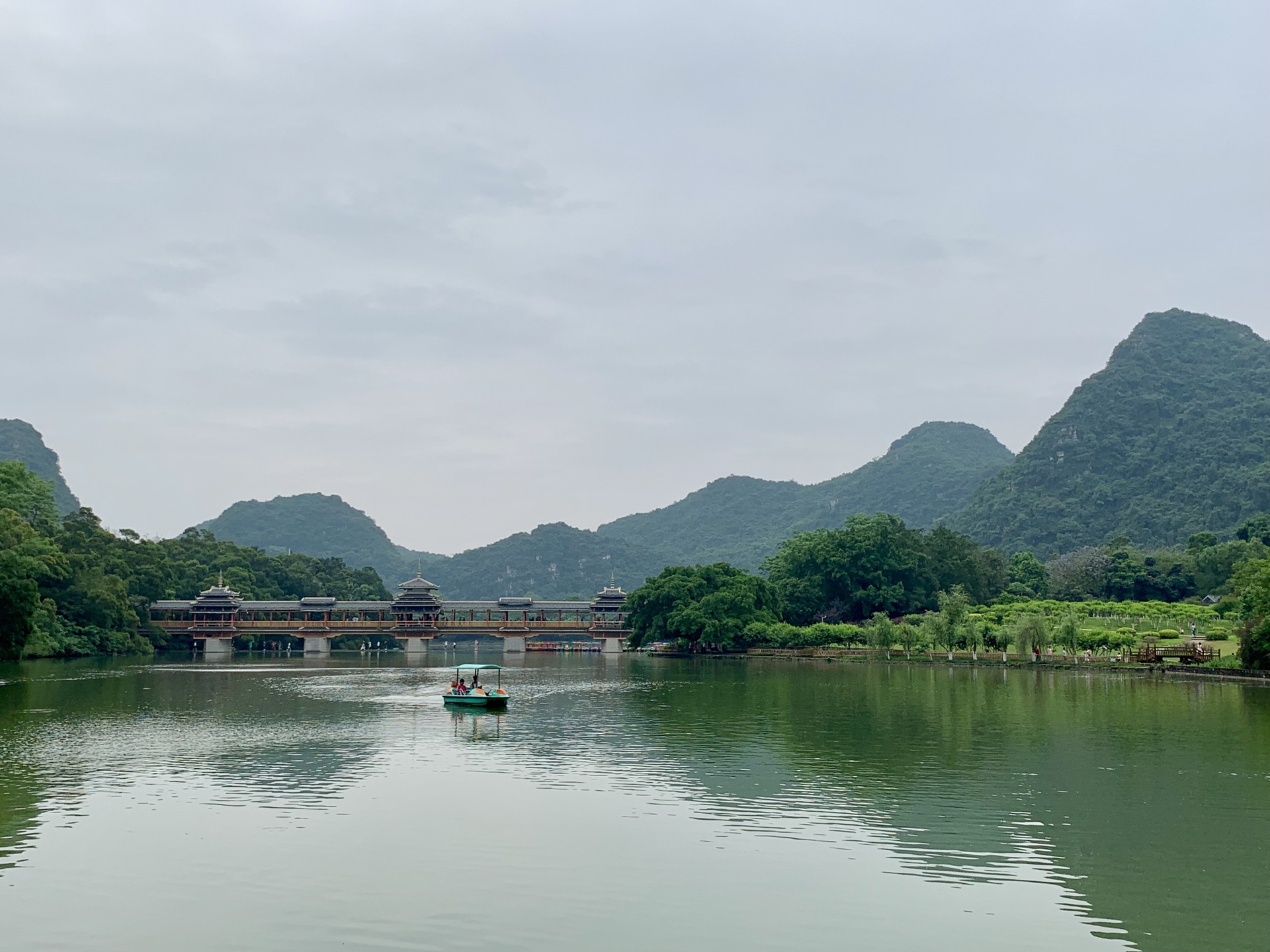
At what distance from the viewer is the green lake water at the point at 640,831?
47.9ft

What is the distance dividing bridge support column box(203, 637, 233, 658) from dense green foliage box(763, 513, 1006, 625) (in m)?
55.1

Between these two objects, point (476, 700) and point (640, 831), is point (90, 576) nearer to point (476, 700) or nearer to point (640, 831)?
point (476, 700)

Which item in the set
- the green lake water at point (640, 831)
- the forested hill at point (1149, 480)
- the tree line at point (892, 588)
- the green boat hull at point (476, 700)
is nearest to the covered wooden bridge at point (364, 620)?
the tree line at point (892, 588)

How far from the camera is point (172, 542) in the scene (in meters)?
131

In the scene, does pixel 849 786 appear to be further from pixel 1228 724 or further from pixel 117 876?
pixel 1228 724

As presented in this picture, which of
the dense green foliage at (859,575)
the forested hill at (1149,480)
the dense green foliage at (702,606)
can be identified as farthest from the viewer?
the forested hill at (1149,480)

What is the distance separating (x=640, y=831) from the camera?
789 inches

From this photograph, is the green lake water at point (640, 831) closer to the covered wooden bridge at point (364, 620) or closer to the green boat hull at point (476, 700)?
the green boat hull at point (476, 700)

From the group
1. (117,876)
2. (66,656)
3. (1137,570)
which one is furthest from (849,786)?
Result: (1137,570)

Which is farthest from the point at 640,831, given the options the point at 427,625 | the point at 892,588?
the point at 427,625

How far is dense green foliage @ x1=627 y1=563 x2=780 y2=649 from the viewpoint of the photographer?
93.5 m

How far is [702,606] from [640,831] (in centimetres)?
7461

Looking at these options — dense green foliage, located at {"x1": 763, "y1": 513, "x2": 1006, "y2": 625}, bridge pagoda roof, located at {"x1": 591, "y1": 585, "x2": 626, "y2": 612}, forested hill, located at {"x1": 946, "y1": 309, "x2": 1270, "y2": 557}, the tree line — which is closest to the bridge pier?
bridge pagoda roof, located at {"x1": 591, "y1": 585, "x2": 626, "y2": 612}

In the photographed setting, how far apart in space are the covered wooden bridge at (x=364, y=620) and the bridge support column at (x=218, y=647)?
8 centimetres
